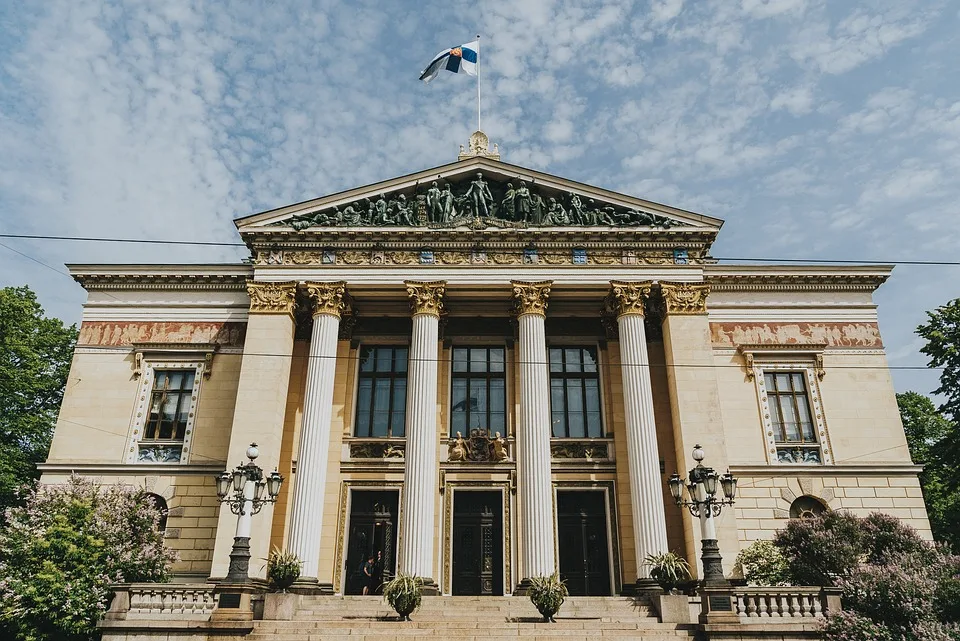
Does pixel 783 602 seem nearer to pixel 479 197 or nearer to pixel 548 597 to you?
pixel 548 597

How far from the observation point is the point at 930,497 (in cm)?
3588

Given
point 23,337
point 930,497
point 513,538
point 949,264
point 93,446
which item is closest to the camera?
point 949,264

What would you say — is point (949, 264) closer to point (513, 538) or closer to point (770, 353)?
point (770, 353)

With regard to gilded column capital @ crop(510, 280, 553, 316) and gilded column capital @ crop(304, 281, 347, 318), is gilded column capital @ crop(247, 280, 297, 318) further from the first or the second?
gilded column capital @ crop(510, 280, 553, 316)

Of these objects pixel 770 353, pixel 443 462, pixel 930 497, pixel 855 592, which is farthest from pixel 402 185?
pixel 930 497

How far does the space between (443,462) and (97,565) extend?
10.8 meters

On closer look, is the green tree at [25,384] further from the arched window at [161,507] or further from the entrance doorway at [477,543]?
the entrance doorway at [477,543]

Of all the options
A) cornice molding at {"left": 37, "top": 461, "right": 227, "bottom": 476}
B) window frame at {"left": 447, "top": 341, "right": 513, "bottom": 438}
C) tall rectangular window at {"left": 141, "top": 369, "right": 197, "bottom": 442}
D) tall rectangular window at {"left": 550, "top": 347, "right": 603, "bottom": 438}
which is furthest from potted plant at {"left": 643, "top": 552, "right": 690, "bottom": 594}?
tall rectangular window at {"left": 141, "top": 369, "right": 197, "bottom": 442}

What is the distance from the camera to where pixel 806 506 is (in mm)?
25016

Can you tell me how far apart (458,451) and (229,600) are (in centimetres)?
998

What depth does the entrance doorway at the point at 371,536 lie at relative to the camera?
24.0 meters

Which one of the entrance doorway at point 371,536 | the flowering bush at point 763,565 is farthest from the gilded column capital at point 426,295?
the flowering bush at point 763,565

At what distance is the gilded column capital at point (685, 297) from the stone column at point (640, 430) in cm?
68

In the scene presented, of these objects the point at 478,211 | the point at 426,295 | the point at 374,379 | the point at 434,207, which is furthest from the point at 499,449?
the point at 434,207
